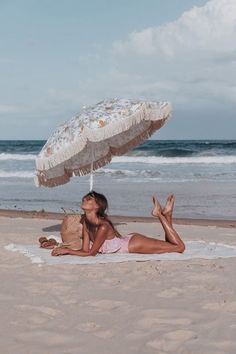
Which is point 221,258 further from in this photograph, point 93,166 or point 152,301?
point 93,166

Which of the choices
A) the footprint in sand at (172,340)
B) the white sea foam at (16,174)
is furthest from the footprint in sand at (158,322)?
the white sea foam at (16,174)

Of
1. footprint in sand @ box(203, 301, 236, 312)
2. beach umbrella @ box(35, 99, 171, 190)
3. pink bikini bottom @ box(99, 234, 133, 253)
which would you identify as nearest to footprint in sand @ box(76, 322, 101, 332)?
footprint in sand @ box(203, 301, 236, 312)

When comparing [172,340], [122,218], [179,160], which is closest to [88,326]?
[172,340]

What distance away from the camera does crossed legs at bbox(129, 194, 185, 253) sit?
6649 millimetres

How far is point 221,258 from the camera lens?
21.4 ft

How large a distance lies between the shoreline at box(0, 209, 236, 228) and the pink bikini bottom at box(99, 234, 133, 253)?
12.7ft

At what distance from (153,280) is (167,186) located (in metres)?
13.3

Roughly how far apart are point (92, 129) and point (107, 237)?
1.34 metres

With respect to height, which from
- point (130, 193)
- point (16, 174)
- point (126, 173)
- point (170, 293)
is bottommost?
point (16, 174)

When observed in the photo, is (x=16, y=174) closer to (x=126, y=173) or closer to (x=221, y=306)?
(x=126, y=173)

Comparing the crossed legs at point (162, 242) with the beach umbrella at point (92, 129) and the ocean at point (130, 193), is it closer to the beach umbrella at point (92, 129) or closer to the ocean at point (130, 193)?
the beach umbrella at point (92, 129)

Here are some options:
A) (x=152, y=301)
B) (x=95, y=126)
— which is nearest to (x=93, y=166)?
(x=95, y=126)

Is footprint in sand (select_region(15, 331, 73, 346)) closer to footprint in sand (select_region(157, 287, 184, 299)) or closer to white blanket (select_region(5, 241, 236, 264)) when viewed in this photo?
footprint in sand (select_region(157, 287, 184, 299))

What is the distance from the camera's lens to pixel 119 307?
446 cm
